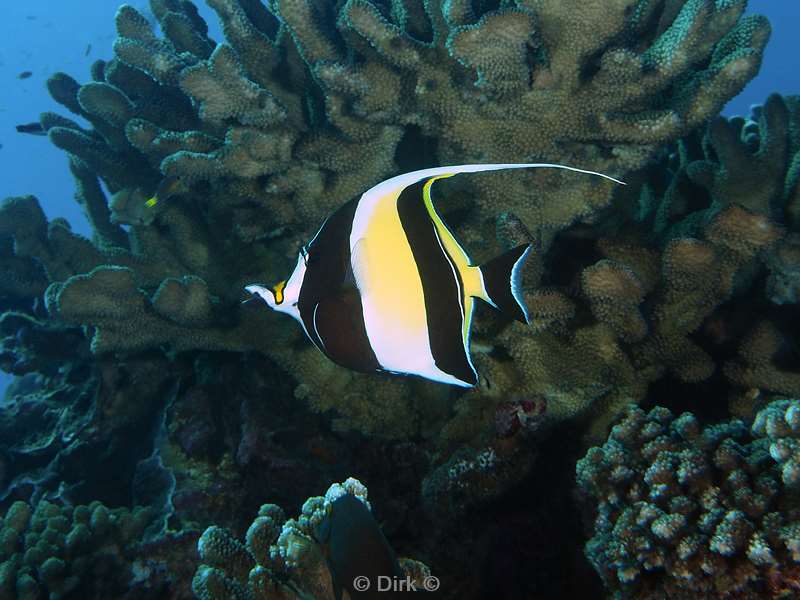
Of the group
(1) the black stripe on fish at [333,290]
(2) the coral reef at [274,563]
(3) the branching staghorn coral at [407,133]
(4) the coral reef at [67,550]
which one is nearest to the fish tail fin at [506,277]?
(1) the black stripe on fish at [333,290]

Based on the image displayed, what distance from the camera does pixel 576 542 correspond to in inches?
88.1

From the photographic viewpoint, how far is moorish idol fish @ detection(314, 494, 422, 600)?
136 centimetres

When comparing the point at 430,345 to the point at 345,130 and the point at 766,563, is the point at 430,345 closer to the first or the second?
the point at 766,563

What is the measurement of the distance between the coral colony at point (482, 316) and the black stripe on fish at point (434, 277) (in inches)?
40.7

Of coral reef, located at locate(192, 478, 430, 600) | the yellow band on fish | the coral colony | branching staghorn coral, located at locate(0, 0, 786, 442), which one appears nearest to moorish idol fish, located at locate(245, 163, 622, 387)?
the yellow band on fish

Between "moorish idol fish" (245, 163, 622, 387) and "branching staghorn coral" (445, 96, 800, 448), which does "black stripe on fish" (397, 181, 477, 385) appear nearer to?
"moorish idol fish" (245, 163, 622, 387)

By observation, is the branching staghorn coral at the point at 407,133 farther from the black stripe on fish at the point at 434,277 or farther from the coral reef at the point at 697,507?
the black stripe on fish at the point at 434,277

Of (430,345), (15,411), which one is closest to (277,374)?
(430,345)

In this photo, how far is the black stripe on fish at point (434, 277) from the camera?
1169 mm

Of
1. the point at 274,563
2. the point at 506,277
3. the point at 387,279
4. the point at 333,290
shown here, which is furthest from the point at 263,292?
the point at 274,563

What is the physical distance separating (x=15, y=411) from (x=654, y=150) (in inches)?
190

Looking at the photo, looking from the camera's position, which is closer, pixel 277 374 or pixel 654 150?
pixel 654 150

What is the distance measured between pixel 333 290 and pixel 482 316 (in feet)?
4.91
